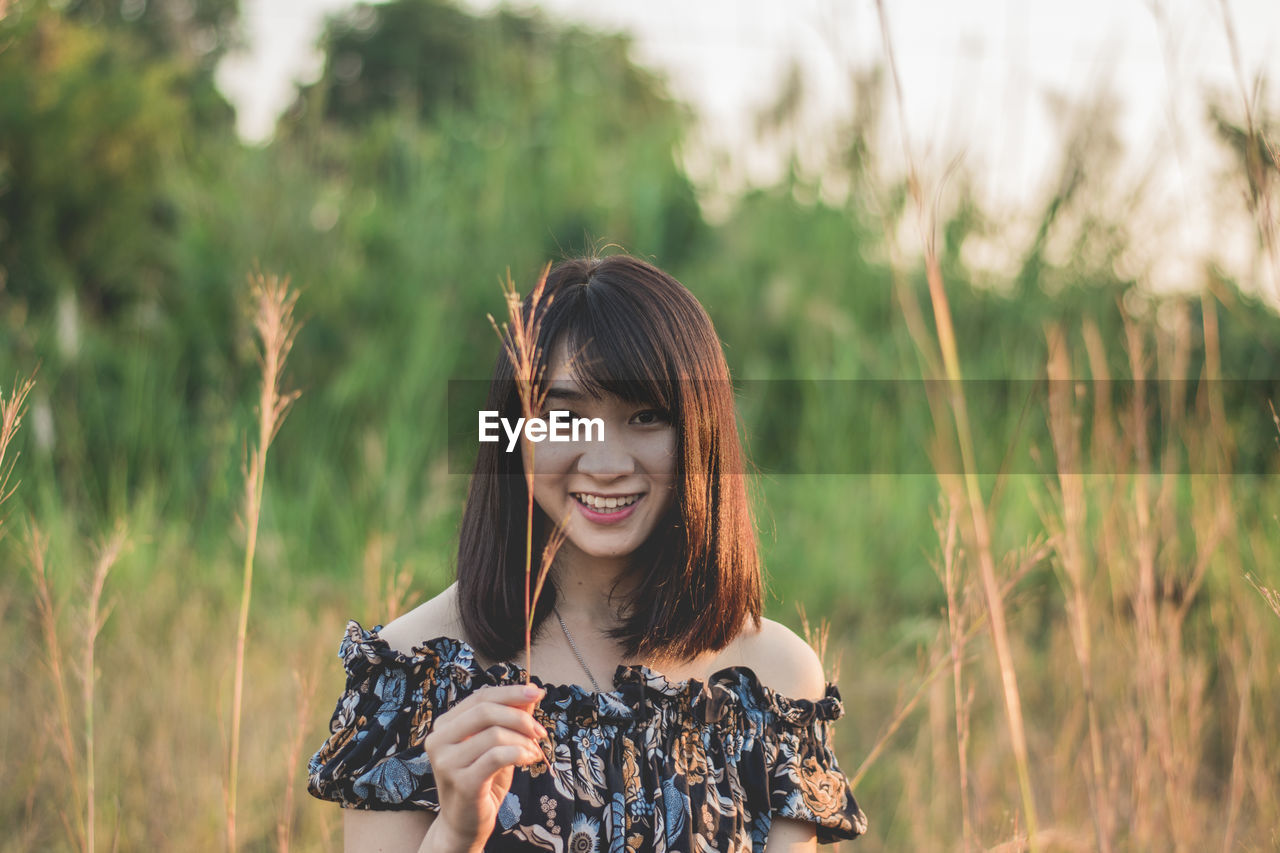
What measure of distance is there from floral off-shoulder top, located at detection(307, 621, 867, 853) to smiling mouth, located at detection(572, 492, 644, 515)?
0.24 metres

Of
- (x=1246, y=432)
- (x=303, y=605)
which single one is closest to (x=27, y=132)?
(x=303, y=605)

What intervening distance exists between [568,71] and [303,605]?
456 centimetres

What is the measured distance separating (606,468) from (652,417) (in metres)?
0.11

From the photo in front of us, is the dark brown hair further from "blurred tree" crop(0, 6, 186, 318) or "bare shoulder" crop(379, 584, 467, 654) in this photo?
"blurred tree" crop(0, 6, 186, 318)

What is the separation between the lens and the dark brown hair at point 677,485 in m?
1.36

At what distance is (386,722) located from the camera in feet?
4.55

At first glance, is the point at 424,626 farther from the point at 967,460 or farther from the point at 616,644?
the point at 967,460

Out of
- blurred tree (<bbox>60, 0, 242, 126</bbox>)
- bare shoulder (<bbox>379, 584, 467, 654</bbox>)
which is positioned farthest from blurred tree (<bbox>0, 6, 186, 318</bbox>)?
bare shoulder (<bbox>379, 584, 467, 654</bbox>)

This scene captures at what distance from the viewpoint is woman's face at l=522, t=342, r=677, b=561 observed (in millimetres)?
1345

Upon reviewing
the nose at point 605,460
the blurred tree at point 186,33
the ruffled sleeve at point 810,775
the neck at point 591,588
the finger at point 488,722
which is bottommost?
the ruffled sleeve at point 810,775

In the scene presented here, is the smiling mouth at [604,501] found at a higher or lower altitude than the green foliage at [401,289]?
lower

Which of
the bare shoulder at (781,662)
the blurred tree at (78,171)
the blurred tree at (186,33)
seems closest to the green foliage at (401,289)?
the blurred tree at (78,171)

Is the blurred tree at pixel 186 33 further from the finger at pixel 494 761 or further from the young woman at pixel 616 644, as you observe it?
the finger at pixel 494 761

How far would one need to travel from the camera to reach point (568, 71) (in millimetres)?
6773
